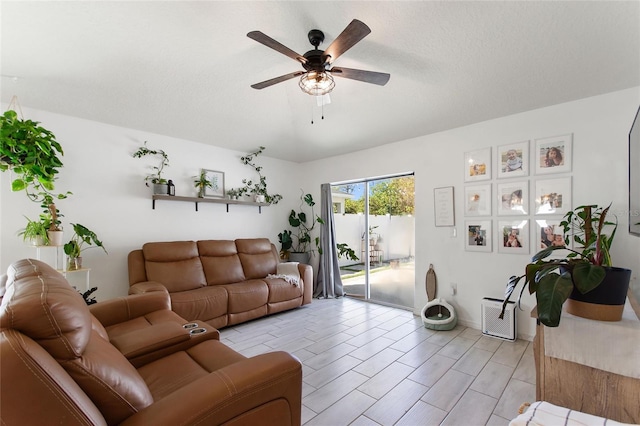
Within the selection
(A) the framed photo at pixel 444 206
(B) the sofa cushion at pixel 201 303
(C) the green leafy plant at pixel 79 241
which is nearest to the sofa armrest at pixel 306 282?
(B) the sofa cushion at pixel 201 303

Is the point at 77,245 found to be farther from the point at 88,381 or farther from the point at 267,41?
the point at 267,41

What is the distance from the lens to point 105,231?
3.35 meters

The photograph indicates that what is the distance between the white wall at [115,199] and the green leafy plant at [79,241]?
0.10 meters

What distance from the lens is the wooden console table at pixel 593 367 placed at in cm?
113

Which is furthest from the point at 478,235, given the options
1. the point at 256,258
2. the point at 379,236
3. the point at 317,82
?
the point at 256,258

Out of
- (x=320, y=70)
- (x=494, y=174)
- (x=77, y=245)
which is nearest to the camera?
(x=320, y=70)

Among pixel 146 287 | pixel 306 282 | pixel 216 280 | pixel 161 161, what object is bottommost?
pixel 306 282

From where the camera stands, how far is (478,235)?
3316 millimetres

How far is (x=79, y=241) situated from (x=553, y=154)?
5253 millimetres

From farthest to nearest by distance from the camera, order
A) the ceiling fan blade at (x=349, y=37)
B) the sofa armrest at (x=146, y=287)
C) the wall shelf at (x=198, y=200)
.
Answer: the wall shelf at (x=198, y=200) → the sofa armrest at (x=146, y=287) → the ceiling fan blade at (x=349, y=37)

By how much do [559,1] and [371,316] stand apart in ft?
11.6

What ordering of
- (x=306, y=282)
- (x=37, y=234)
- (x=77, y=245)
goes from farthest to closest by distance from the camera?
(x=306, y=282), (x=77, y=245), (x=37, y=234)

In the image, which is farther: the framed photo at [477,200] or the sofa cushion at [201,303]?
the framed photo at [477,200]

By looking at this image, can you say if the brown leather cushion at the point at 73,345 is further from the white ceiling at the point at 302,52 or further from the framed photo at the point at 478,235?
the framed photo at the point at 478,235
